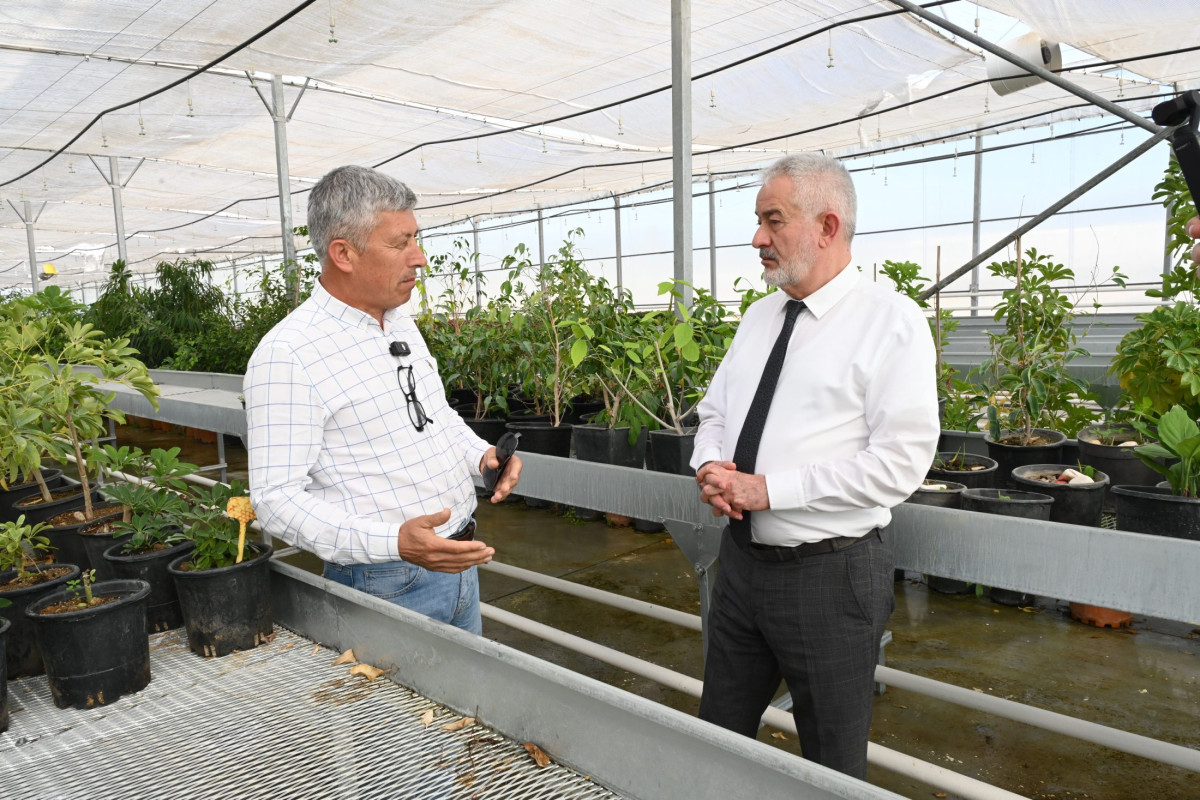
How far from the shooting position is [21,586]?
64.6 inches

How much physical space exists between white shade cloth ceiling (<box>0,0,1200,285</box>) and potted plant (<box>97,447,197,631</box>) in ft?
12.2

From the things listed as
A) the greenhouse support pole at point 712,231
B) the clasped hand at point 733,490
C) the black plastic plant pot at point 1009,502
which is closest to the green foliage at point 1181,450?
the black plastic plant pot at point 1009,502

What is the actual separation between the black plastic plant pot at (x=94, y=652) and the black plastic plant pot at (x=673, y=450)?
2305 mm

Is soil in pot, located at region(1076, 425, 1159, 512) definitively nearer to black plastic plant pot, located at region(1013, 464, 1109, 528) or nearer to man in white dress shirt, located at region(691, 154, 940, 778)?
black plastic plant pot, located at region(1013, 464, 1109, 528)

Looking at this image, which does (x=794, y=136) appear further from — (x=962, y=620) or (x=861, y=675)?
(x=861, y=675)

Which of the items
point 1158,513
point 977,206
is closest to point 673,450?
point 1158,513

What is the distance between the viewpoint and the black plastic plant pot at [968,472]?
2.98 m

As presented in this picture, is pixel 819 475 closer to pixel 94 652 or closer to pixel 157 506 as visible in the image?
pixel 94 652

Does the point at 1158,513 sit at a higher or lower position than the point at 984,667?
higher

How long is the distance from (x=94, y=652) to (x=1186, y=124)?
2.18 metres

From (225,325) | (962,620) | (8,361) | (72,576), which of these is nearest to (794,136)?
(225,325)

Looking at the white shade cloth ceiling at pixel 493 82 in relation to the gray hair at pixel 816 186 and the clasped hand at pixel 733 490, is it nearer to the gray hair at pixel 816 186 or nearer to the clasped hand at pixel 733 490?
the gray hair at pixel 816 186

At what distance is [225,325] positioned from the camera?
7.34 metres

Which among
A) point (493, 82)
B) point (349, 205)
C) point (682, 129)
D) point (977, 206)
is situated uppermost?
point (493, 82)
